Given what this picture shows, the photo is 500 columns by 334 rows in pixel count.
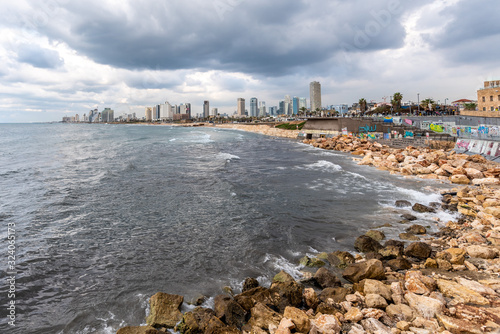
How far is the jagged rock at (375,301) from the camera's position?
7.45 m

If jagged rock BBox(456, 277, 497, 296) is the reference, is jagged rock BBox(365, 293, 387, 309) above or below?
below

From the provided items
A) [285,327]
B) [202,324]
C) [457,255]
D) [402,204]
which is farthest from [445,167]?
[202,324]

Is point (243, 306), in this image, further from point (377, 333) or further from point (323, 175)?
point (323, 175)

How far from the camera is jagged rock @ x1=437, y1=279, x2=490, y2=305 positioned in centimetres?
740

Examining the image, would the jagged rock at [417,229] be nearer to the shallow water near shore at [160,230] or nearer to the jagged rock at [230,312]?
the shallow water near shore at [160,230]

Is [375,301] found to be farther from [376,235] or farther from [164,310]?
[164,310]

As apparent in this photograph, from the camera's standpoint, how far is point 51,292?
9203 millimetres

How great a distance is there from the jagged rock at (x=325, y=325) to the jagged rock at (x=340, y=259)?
3697mm

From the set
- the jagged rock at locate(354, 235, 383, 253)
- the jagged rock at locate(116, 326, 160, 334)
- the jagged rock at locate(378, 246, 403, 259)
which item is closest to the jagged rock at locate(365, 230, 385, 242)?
the jagged rock at locate(354, 235, 383, 253)

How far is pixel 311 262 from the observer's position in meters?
10.6

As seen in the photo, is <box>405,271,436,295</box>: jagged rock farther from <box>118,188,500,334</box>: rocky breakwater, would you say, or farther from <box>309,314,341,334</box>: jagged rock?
<box>309,314,341,334</box>: jagged rock

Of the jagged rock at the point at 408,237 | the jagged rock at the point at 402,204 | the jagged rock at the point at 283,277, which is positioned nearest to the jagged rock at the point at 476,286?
the jagged rock at the point at 408,237

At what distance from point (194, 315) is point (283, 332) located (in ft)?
8.23

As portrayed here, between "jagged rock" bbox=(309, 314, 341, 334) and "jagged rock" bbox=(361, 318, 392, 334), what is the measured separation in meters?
0.65
